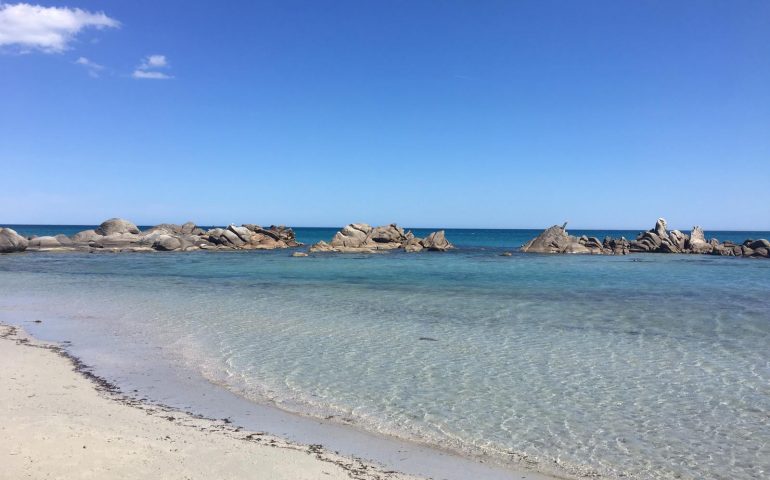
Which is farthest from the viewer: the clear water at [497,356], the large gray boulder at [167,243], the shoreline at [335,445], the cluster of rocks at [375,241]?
the cluster of rocks at [375,241]

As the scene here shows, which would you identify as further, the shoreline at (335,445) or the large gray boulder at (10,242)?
the large gray boulder at (10,242)

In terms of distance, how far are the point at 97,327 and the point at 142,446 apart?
34.0 feet

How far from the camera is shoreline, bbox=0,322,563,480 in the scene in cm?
684

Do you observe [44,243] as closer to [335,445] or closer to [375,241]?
[375,241]

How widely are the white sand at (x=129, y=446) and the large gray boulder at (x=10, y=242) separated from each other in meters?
51.9

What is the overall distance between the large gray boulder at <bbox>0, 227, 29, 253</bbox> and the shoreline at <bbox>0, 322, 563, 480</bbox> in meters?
52.2

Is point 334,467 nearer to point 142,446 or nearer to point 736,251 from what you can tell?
point 142,446

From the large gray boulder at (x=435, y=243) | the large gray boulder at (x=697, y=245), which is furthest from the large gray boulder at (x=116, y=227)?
the large gray boulder at (x=697, y=245)

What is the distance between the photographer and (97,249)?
58.6 m

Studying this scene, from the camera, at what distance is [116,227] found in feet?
219

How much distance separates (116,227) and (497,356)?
6410 centimetres

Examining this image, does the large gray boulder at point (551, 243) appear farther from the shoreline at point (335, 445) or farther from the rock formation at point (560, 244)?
the shoreline at point (335, 445)

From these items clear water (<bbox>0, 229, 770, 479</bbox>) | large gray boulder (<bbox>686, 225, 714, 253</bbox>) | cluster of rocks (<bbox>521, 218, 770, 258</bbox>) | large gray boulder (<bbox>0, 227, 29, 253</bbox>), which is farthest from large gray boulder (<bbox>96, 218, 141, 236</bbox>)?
large gray boulder (<bbox>686, 225, 714, 253</bbox>)

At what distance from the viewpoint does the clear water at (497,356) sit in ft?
26.4
